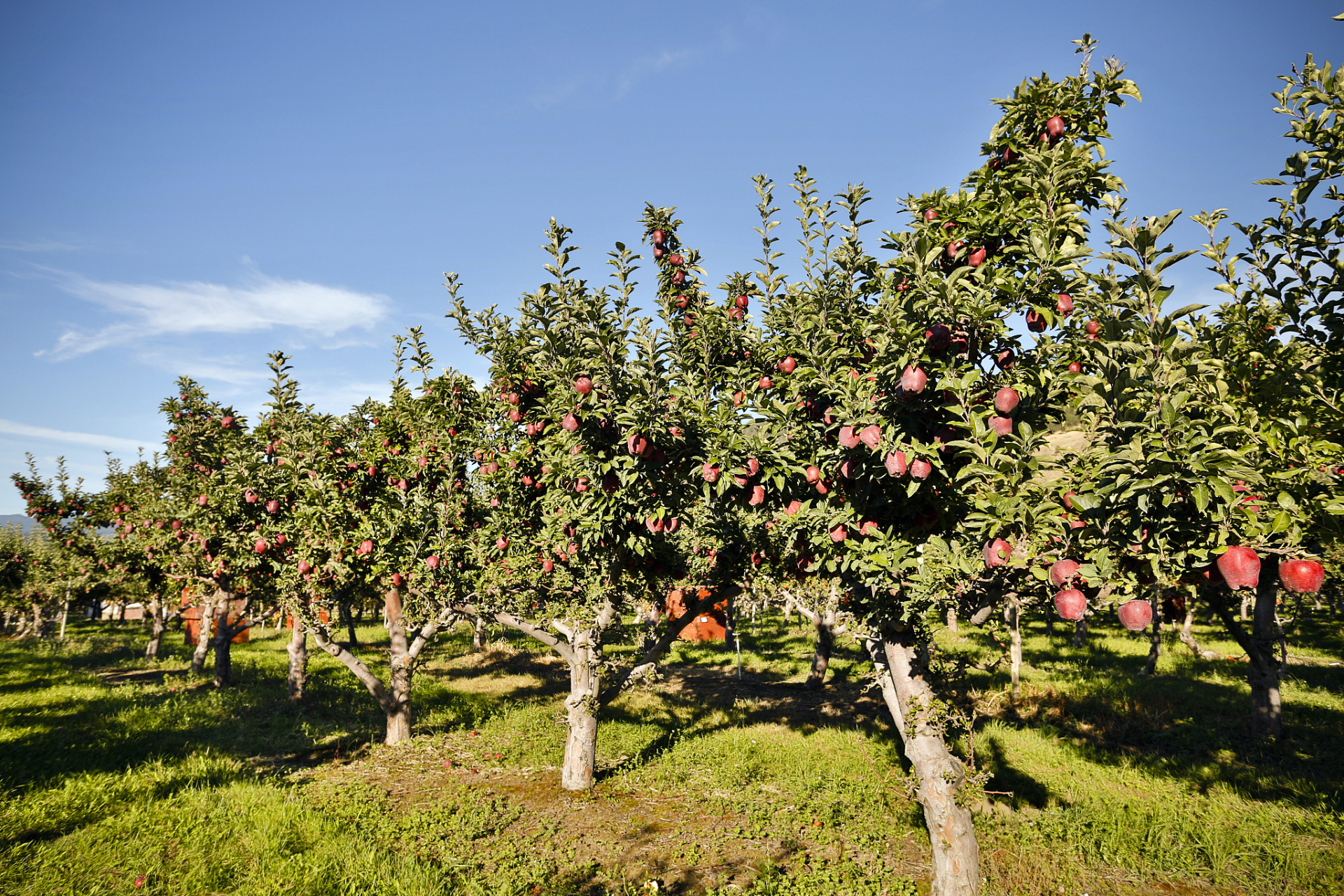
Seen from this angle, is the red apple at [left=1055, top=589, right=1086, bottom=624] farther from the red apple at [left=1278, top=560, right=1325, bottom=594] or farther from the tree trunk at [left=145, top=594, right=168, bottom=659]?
the tree trunk at [left=145, top=594, right=168, bottom=659]

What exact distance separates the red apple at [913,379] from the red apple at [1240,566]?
6.56 feet

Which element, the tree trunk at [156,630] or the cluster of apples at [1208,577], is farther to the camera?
the tree trunk at [156,630]

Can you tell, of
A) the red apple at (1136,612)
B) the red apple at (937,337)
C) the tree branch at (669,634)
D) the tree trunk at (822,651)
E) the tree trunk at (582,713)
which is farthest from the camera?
the tree trunk at (822,651)

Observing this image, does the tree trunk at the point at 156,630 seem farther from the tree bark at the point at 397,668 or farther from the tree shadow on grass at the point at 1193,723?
the tree shadow on grass at the point at 1193,723

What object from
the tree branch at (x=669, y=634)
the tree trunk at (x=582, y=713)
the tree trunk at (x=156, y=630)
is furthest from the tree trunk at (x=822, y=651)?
the tree trunk at (x=156, y=630)

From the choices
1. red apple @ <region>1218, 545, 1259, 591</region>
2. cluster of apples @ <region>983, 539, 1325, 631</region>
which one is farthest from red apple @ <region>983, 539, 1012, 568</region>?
red apple @ <region>1218, 545, 1259, 591</region>

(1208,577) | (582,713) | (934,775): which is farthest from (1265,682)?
(582,713)

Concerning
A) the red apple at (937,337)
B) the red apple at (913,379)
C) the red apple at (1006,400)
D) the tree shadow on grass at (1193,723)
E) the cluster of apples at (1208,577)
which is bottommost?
the tree shadow on grass at (1193,723)

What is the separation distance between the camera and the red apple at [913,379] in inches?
175

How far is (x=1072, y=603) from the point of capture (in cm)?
407

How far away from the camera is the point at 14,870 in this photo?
6.59m

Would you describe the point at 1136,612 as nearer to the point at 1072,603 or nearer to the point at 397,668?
the point at 1072,603

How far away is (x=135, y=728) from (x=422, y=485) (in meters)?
8.28

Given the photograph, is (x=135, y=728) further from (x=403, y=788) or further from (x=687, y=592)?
(x=687, y=592)
